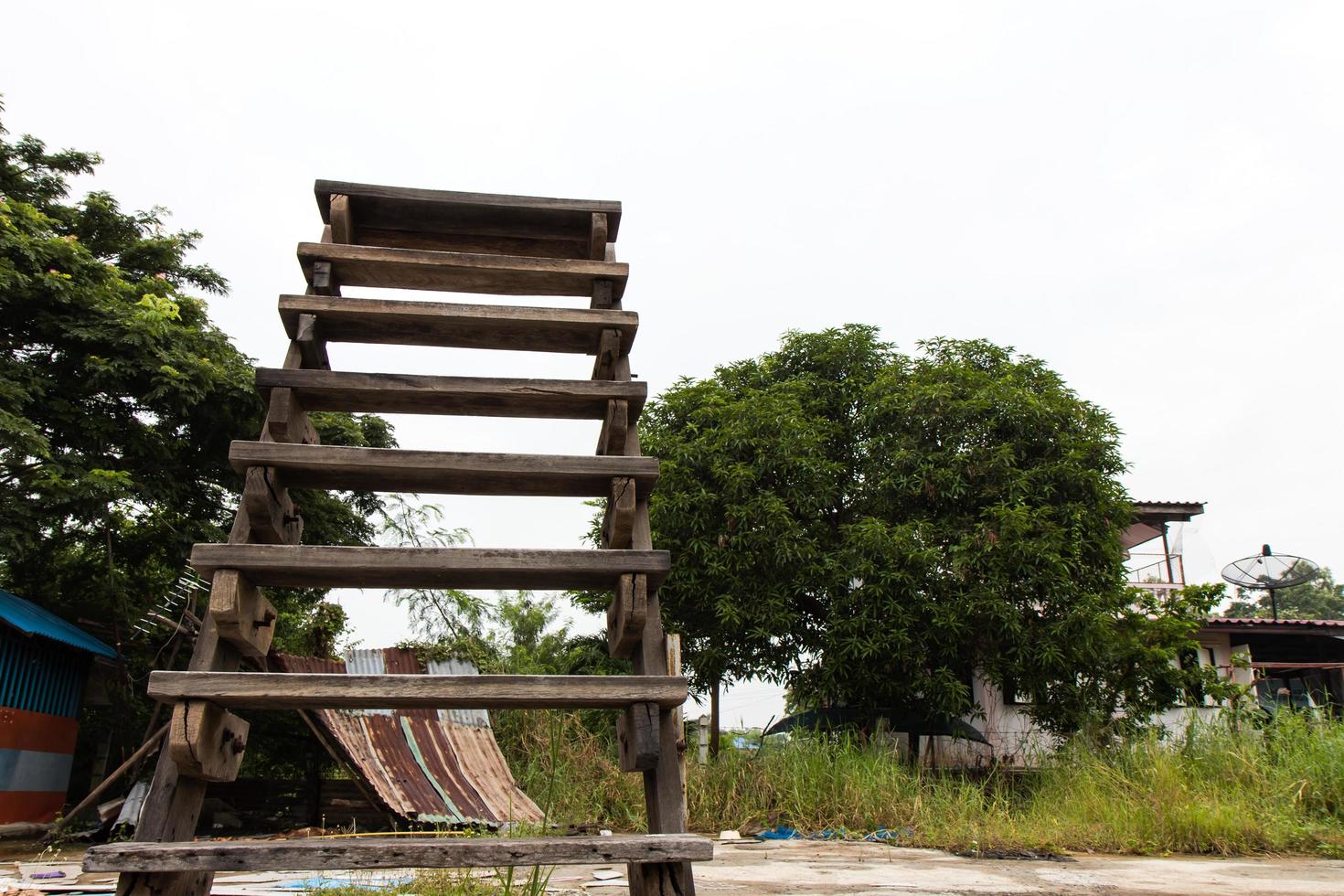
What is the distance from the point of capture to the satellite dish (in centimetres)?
1484

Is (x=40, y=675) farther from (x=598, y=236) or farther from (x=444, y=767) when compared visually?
(x=598, y=236)

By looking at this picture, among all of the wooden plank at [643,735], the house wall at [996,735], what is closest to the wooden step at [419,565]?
the wooden plank at [643,735]

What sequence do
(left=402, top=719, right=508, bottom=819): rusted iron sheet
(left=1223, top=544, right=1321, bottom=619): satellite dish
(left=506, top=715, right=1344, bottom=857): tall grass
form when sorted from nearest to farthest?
(left=506, top=715, right=1344, bottom=857): tall grass, (left=402, top=719, right=508, bottom=819): rusted iron sheet, (left=1223, top=544, right=1321, bottom=619): satellite dish

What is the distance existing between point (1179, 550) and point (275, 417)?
18.6 meters

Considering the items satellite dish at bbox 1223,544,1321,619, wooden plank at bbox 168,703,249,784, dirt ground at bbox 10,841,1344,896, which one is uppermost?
satellite dish at bbox 1223,544,1321,619

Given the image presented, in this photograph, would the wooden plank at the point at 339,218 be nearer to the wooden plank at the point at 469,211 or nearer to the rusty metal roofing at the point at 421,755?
the wooden plank at the point at 469,211

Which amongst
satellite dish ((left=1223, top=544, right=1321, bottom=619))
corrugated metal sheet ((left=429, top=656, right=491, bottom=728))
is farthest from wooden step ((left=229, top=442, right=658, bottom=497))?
satellite dish ((left=1223, top=544, right=1321, bottom=619))

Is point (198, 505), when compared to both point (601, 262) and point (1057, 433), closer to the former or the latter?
point (601, 262)

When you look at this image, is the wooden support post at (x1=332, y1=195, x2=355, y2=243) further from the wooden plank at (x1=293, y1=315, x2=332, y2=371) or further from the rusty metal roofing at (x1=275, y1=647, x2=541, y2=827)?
the rusty metal roofing at (x1=275, y1=647, x2=541, y2=827)

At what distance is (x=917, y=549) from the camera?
12492 millimetres

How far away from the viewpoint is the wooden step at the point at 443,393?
3088 mm

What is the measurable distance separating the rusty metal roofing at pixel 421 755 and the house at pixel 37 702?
2361mm

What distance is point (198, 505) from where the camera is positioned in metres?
10.8

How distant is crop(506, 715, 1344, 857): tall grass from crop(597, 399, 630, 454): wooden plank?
17.3 feet
